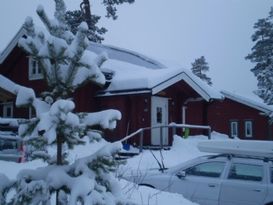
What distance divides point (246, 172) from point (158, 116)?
1210cm

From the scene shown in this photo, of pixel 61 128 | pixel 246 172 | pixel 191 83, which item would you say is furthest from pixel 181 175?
pixel 191 83

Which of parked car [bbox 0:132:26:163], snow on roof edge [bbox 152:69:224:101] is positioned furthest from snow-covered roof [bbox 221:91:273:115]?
parked car [bbox 0:132:26:163]

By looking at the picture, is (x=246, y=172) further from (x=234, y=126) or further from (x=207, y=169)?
(x=234, y=126)

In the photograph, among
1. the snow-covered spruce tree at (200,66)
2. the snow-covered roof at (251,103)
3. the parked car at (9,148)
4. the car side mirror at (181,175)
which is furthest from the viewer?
the snow-covered spruce tree at (200,66)

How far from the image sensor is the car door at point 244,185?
319 inches

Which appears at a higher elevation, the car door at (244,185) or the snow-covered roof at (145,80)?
the snow-covered roof at (145,80)

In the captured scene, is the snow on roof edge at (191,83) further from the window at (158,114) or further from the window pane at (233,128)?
the window pane at (233,128)

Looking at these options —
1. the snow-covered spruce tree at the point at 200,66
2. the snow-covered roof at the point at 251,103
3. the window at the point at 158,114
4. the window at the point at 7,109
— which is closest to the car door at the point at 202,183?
the window at the point at 158,114

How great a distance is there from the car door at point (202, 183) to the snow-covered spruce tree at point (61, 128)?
5110 millimetres

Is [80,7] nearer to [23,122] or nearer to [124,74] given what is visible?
[124,74]

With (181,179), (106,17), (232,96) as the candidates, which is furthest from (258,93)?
(181,179)

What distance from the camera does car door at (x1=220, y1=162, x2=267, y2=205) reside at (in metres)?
8.11

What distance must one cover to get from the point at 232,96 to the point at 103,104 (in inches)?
560

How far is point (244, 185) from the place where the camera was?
8305 millimetres
